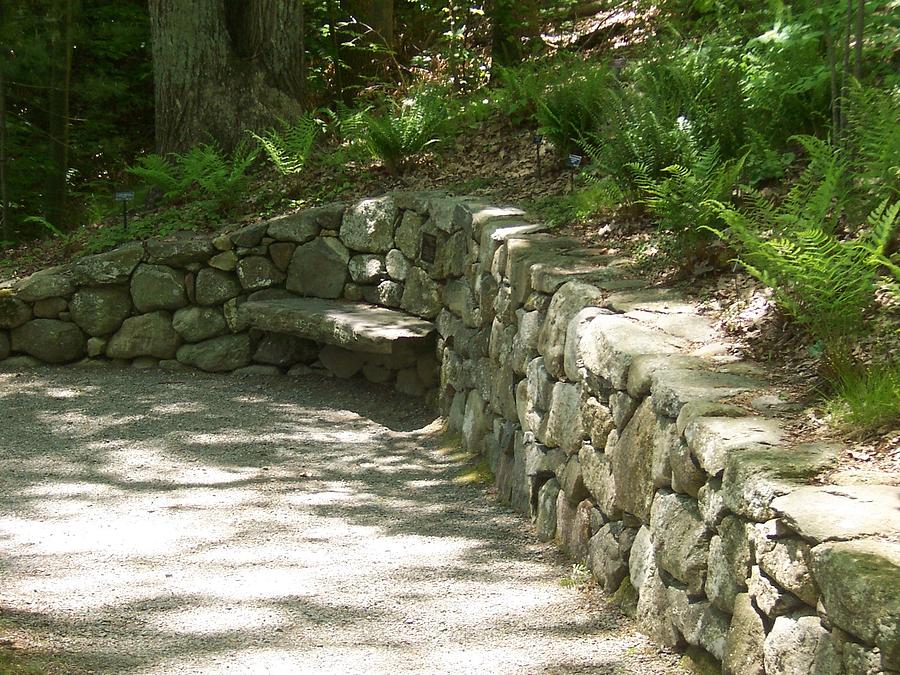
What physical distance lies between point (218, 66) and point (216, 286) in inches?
78.1

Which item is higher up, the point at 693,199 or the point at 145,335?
the point at 693,199

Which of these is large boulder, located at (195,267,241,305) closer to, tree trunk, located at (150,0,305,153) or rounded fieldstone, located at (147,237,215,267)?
rounded fieldstone, located at (147,237,215,267)

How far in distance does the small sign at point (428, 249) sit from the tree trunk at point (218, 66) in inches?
94.6

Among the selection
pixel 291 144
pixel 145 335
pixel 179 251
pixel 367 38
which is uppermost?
pixel 367 38

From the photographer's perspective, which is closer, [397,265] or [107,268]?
[397,265]

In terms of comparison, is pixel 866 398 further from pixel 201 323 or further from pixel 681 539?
pixel 201 323

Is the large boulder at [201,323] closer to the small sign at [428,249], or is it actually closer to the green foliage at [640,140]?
the small sign at [428,249]

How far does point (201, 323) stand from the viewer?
8.00m

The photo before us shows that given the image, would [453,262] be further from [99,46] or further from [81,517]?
[99,46]

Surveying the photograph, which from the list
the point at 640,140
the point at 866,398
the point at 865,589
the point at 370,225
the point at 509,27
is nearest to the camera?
the point at 865,589

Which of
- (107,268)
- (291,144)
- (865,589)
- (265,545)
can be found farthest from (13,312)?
(865,589)

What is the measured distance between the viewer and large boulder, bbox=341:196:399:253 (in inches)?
297

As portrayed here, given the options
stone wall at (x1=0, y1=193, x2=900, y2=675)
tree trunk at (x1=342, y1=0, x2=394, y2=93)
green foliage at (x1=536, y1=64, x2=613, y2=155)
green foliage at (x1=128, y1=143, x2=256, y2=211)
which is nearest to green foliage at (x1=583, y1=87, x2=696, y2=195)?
stone wall at (x1=0, y1=193, x2=900, y2=675)

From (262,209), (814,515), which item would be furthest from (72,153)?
(814,515)
